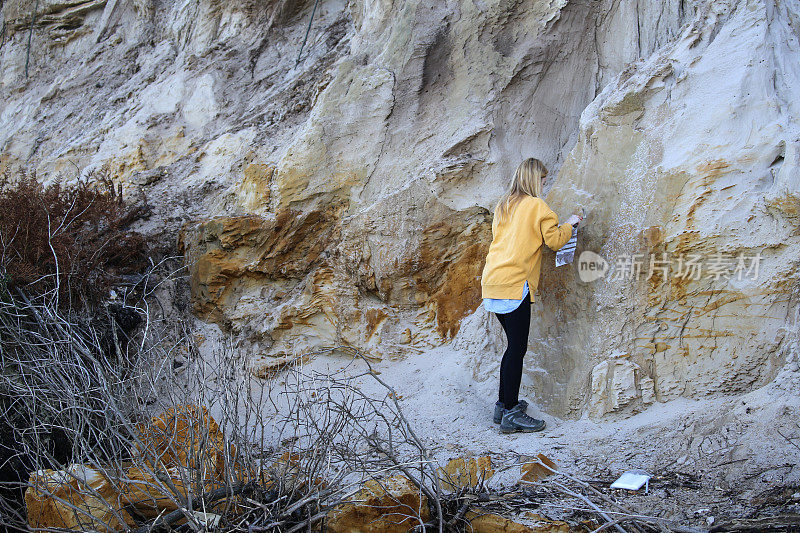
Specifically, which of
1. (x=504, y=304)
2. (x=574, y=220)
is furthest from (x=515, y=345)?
(x=574, y=220)

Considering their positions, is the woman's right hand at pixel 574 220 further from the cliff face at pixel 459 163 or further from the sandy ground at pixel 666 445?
the sandy ground at pixel 666 445

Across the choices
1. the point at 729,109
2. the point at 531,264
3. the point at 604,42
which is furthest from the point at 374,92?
the point at 729,109

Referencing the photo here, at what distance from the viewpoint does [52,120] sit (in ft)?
23.2

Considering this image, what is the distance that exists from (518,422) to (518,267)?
31.5 inches

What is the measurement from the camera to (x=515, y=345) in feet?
11.9

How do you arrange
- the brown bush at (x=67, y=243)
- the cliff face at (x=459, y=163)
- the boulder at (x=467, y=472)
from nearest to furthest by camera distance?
the boulder at (x=467, y=472) < the cliff face at (x=459, y=163) < the brown bush at (x=67, y=243)

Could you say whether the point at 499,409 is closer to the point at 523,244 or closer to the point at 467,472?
the point at 467,472

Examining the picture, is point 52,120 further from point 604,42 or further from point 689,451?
point 689,451

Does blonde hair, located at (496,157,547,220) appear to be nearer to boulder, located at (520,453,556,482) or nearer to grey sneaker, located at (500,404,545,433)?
grey sneaker, located at (500,404,545,433)

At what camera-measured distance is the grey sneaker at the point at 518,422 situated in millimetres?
3639

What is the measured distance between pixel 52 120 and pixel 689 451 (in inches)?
260

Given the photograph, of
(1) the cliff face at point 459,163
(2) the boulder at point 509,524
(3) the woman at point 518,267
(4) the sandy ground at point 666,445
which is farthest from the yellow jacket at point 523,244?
(2) the boulder at point 509,524

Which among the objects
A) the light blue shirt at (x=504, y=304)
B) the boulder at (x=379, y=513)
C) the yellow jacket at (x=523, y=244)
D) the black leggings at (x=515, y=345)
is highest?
the yellow jacket at (x=523, y=244)

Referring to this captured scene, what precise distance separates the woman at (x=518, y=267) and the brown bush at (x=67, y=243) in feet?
7.98
